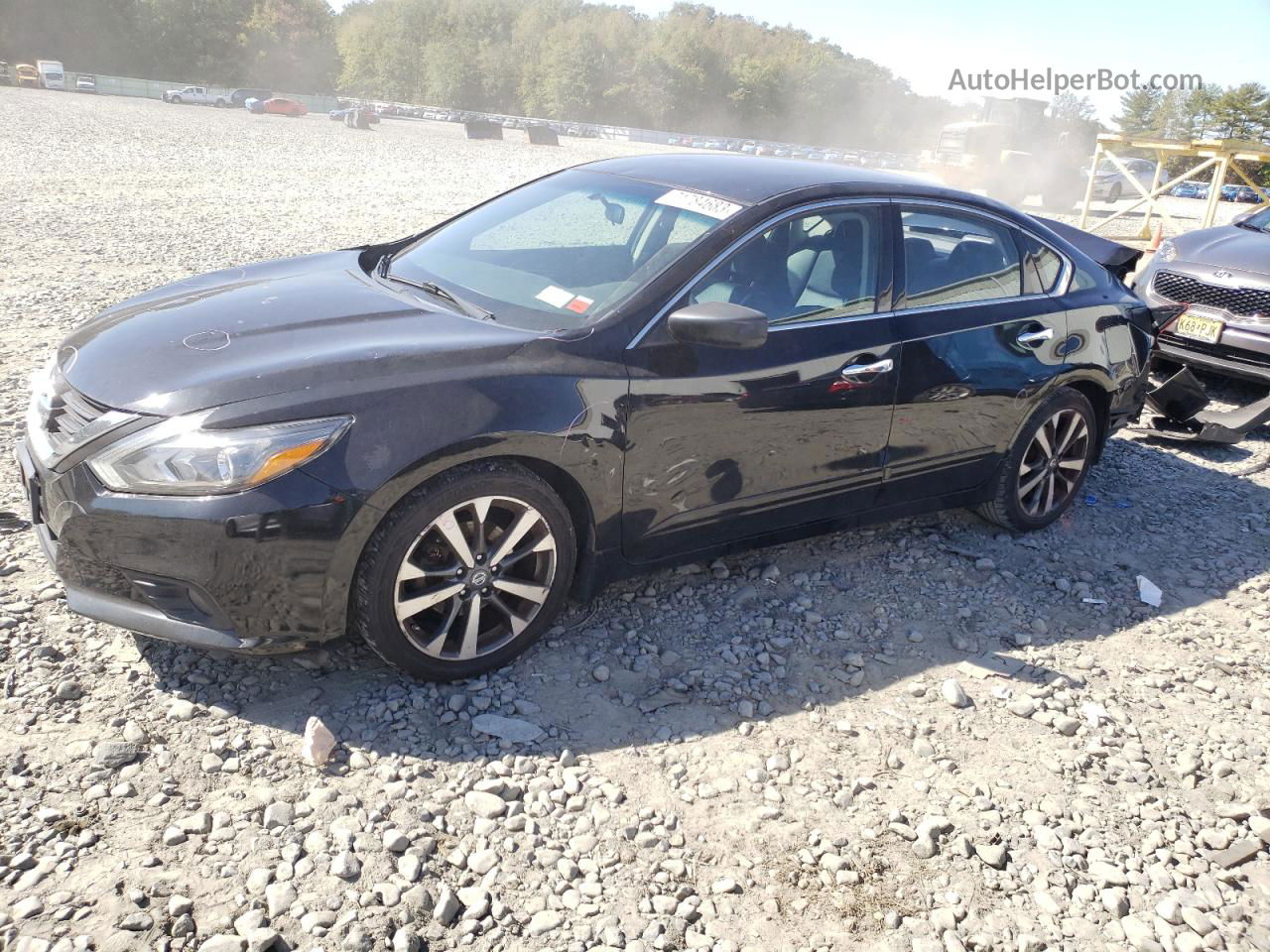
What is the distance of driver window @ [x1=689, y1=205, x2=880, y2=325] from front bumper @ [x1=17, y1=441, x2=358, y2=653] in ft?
5.20

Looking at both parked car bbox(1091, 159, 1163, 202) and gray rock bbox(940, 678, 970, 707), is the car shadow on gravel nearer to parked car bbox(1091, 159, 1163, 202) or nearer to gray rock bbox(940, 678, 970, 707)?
gray rock bbox(940, 678, 970, 707)

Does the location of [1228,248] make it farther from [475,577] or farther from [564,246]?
[475,577]

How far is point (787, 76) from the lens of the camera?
10269 centimetres

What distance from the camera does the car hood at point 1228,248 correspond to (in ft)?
24.5

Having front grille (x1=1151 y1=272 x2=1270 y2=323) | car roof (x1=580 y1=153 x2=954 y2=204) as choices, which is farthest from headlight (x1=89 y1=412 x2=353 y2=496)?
front grille (x1=1151 y1=272 x2=1270 y2=323)

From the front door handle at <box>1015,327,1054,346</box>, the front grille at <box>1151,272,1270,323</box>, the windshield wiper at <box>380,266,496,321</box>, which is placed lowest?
the front grille at <box>1151,272,1270,323</box>

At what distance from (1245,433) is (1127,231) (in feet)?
52.5

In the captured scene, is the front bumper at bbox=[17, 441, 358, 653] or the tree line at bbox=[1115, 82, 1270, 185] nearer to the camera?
the front bumper at bbox=[17, 441, 358, 653]

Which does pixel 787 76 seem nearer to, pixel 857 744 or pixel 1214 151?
pixel 1214 151

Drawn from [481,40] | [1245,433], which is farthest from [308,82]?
[1245,433]

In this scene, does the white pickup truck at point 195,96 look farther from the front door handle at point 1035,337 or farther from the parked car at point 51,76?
the front door handle at point 1035,337

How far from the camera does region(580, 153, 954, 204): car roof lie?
4012 mm

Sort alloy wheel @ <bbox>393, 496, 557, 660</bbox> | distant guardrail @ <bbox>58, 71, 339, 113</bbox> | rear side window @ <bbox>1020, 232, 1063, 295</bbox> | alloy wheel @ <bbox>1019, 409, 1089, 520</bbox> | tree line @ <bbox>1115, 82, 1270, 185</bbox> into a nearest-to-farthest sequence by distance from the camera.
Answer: alloy wheel @ <bbox>393, 496, 557, 660</bbox>
rear side window @ <bbox>1020, 232, 1063, 295</bbox>
alloy wheel @ <bbox>1019, 409, 1089, 520</bbox>
distant guardrail @ <bbox>58, 71, 339, 113</bbox>
tree line @ <bbox>1115, 82, 1270, 185</bbox>

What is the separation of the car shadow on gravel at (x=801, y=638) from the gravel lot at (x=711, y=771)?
0.02m
